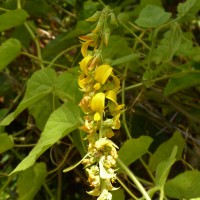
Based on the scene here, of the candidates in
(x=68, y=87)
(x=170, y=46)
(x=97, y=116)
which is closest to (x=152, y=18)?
(x=170, y=46)

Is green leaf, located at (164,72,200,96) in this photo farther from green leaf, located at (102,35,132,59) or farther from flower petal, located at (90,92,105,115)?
flower petal, located at (90,92,105,115)

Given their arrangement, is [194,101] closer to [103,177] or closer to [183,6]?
[183,6]

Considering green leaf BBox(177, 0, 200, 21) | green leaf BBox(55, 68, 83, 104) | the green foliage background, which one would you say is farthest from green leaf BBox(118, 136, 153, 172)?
green leaf BBox(177, 0, 200, 21)

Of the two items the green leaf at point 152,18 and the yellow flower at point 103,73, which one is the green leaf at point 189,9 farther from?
the yellow flower at point 103,73

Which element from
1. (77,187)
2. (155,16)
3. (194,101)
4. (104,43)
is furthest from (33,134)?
(104,43)

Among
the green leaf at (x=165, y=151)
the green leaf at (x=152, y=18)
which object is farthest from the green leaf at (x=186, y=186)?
the green leaf at (x=152, y=18)

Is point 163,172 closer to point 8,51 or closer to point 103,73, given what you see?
point 103,73
